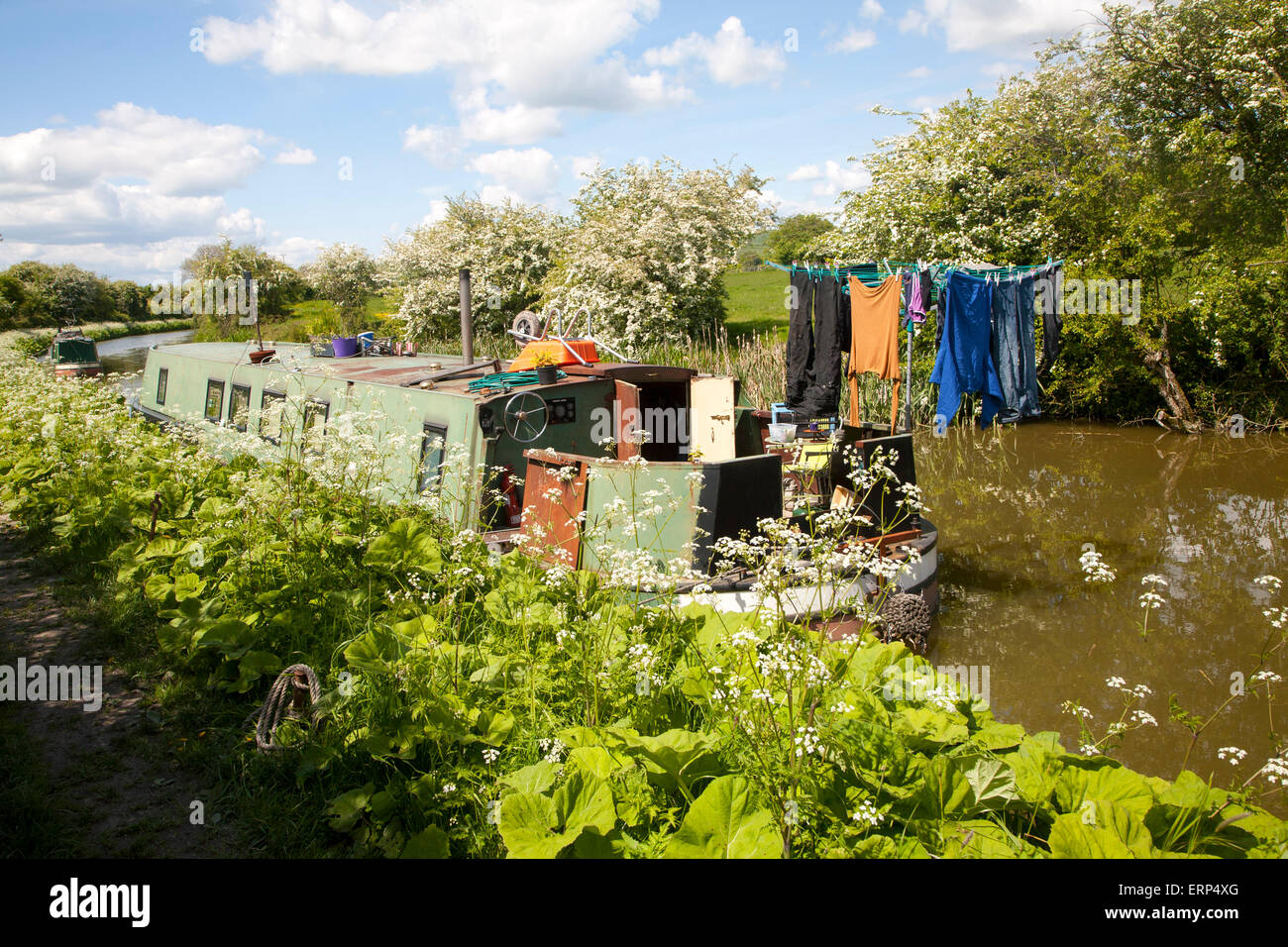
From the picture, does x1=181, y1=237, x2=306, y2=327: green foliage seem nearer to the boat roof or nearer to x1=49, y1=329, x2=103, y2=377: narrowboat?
x1=49, y1=329, x2=103, y2=377: narrowboat

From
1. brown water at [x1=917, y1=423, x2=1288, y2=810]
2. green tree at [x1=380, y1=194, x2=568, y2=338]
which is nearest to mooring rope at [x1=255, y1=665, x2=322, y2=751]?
brown water at [x1=917, y1=423, x2=1288, y2=810]

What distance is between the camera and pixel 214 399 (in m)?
9.53

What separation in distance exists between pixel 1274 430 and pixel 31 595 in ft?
58.7

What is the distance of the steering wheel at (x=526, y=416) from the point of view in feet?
19.9

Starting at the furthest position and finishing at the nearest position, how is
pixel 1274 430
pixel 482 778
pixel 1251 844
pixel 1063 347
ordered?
pixel 1063 347 < pixel 1274 430 < pixel 482 778 < pixel 1251 844

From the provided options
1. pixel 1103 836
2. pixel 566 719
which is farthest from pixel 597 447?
pixel 1103 836

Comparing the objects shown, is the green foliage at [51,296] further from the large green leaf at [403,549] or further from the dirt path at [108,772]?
the large green leaf at [403,549]

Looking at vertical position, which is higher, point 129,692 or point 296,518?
point 296,518

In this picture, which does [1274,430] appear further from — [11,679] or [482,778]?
[11,679]

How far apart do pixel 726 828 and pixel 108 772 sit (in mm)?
3058

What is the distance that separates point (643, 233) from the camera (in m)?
18.0

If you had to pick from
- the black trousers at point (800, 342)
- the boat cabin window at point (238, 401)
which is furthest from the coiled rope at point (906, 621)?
the boat cabin window at point (238, 401)

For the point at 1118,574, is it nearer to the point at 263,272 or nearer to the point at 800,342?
the point at 800,342

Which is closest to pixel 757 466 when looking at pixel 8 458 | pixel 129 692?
pixel 129 692
